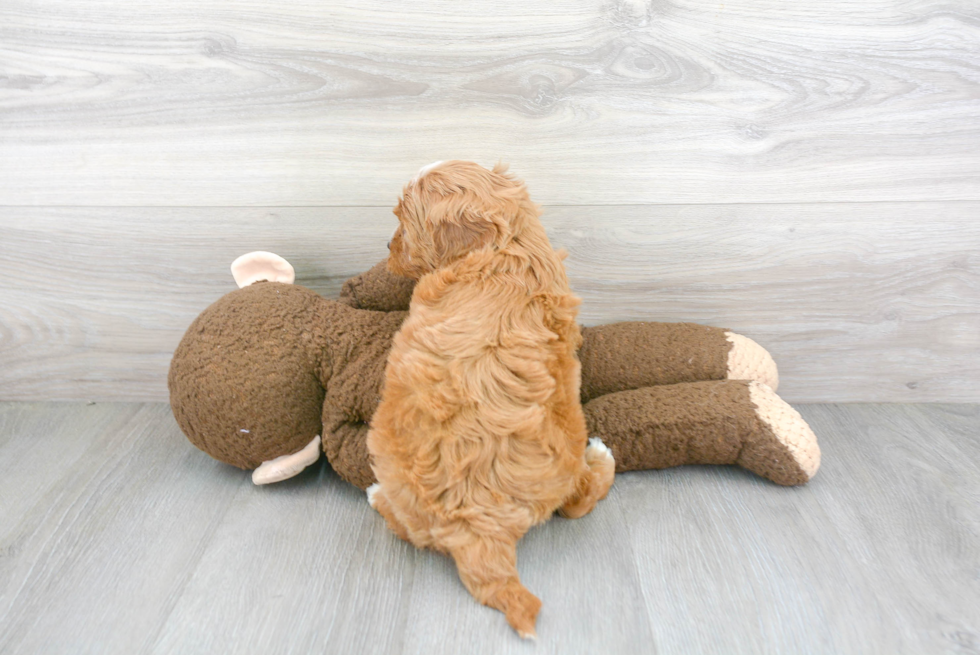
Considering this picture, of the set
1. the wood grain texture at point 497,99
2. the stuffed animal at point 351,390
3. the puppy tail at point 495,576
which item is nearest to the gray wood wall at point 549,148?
the wood grain texture at point 497,99

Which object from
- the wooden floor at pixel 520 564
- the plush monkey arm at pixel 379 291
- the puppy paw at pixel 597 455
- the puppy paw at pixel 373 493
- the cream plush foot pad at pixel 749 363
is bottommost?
the wooden floor at pixel 520 564

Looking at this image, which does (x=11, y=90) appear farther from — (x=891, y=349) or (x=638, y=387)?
(x=891, y=349)

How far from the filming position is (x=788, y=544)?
2.76ft

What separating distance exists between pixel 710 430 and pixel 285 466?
0.64m

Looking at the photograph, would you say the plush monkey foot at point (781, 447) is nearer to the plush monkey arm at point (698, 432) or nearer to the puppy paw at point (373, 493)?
the plush monkey arm at point (698, 432)

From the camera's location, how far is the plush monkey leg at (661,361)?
1.01 metres

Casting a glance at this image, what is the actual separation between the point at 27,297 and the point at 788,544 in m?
1.31

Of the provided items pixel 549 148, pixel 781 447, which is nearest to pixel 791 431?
pixel 781 447

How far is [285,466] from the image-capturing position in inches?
36.6

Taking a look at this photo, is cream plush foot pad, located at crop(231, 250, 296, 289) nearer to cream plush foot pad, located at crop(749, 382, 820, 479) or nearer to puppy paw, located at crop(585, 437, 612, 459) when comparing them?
puppy paw, located at crop(585, 437, 612, 459)

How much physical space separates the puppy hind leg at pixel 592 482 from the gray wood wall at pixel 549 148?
0.95ft

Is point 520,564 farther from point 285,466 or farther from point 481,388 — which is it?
point 285,466

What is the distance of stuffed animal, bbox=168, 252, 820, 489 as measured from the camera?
0.89 meters

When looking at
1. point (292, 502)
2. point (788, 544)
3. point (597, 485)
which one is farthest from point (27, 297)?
point (788, 544)
